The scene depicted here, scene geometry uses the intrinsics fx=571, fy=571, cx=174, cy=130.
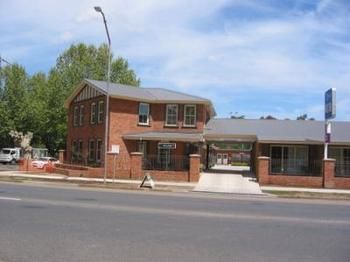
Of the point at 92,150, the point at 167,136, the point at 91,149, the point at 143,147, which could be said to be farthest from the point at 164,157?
the point at 91,149

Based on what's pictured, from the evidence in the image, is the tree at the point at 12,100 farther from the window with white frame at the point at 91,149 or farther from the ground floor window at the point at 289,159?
the ground floor window at the point at 289,159

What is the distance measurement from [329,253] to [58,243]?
5.08m

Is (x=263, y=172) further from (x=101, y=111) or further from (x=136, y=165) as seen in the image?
(x=101, y=111)

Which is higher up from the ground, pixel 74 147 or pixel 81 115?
pixel 81 115

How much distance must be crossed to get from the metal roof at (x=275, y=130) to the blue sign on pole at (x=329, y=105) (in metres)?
3.00

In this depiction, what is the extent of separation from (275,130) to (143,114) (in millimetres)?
10290

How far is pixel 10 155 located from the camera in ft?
218

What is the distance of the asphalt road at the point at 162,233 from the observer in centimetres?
999

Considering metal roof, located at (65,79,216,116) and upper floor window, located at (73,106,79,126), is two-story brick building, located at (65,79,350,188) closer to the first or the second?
metal roof, located at (65,79,216,116)

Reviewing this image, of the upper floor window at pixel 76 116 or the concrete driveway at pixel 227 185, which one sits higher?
the upper floor window at pixel 76 116

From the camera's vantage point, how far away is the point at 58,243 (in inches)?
424

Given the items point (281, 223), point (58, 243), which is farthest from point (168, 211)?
point (58, 243)

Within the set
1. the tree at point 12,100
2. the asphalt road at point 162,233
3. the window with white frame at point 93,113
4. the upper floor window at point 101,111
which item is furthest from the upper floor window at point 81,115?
the asphalt road at point 162,233

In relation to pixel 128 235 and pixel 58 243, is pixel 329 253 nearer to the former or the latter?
pixel 128 235
